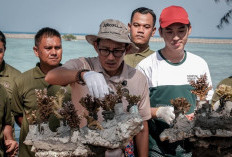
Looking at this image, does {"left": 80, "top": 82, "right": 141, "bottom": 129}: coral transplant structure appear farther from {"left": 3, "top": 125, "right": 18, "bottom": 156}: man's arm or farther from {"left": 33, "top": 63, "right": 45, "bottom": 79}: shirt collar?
{"left": 33, "top": 63, "right": 45, "bottom": 79}: shirt collar

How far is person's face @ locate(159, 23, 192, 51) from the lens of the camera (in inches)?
148

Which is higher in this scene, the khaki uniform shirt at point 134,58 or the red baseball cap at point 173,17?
the red baseball cap at point 173,17

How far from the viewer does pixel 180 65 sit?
12.6 feet

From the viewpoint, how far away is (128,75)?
3332 mm

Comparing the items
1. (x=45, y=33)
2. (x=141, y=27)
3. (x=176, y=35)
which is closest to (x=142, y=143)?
(x=176, y=35)

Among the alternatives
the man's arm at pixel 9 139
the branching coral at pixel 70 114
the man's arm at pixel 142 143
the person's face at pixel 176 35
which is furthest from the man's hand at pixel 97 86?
the man's arm at pixel 9 139

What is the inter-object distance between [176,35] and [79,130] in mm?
1775

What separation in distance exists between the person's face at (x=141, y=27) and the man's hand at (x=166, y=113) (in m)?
1.66

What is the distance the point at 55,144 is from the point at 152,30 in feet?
10.1

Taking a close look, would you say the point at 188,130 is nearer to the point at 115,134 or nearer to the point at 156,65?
the point at 115,134

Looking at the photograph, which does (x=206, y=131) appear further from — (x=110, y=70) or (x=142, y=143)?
(x=110, y=70)

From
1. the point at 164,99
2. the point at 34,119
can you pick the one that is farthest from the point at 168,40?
the point at 34,119

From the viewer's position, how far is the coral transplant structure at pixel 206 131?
285 centimetres

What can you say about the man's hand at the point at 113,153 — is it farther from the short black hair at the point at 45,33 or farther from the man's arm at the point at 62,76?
the short black hair at the point at 45,33
